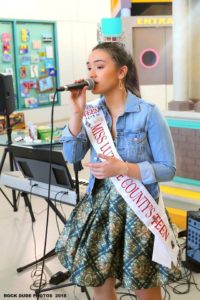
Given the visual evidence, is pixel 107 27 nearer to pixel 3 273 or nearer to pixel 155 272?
pixel 3 273

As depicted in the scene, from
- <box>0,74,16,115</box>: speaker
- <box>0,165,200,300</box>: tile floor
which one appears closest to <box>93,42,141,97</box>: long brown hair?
<box>0,165,200,300</box>: tile floor

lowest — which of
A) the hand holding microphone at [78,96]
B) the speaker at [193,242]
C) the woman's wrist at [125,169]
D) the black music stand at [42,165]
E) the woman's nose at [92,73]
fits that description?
the speaker at [193,242]

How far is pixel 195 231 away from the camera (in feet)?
8.20

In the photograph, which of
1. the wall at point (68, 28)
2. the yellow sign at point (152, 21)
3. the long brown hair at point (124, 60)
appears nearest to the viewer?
the long brown hair at point (124, 60)

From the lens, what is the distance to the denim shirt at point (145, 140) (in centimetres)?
149

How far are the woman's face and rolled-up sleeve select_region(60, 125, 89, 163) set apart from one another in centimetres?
19

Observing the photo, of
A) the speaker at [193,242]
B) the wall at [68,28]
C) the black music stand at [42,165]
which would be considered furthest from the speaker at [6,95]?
the wall at [68,28]

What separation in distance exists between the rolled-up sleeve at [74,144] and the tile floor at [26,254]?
3.71 ft

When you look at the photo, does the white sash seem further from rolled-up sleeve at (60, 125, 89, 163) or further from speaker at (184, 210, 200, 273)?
speaker at (184, 210, 200, 273)

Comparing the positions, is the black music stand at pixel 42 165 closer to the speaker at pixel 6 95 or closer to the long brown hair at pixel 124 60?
the long brown hair at pixel 124 60

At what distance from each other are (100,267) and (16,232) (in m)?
1.92

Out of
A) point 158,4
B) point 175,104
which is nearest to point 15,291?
point 175,104

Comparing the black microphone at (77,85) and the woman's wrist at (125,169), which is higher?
the black microphone at (77,85)

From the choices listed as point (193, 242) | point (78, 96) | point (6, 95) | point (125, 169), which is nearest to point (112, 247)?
point (125, 169)
